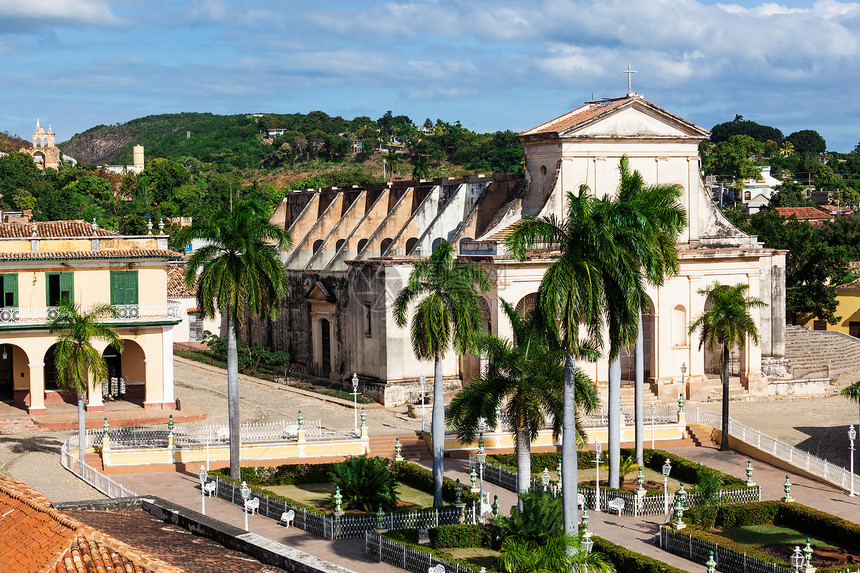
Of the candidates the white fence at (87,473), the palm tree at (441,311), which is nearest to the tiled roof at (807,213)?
the palm tree at (441,311)

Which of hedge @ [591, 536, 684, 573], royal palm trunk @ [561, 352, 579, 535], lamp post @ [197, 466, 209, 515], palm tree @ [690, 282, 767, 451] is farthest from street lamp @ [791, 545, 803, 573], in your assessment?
lamp post @ [197, 466, 209, 515]

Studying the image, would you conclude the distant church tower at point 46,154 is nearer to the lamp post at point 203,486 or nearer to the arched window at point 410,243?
the arched window at point 410,243

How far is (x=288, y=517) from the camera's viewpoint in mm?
30344

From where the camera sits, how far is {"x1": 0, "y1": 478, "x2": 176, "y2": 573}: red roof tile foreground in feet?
51.9

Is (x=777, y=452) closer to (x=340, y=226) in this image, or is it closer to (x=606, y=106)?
(x=606, y=106)

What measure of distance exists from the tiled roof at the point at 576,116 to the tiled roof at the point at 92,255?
49.4ft

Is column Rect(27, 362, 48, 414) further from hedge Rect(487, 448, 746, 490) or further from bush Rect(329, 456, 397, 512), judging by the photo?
hedge Rect(487, 448, 746, 490)

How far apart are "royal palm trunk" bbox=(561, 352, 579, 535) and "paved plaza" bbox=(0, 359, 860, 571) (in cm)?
458

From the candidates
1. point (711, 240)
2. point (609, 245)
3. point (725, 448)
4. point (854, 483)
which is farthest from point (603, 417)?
point (609, 245)

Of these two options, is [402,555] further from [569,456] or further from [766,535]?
[766,535]

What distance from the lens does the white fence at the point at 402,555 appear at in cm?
2633

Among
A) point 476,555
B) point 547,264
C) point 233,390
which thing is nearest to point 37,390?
point 233,390

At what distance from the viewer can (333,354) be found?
50.9 m

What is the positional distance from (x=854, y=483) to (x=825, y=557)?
27.8 feet
